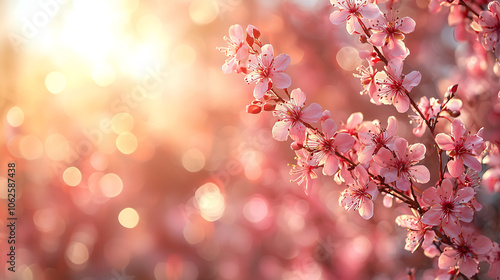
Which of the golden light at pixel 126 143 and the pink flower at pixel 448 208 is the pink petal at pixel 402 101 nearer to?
the pink flower at pixel 448 208

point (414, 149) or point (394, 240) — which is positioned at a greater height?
point (414, 149)

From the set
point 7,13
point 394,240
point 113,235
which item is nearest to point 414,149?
point 394,240

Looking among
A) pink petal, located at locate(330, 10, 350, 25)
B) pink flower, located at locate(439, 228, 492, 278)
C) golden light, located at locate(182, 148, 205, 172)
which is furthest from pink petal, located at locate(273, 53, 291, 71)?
golden light, located at locate(182, 148, 205, 172)

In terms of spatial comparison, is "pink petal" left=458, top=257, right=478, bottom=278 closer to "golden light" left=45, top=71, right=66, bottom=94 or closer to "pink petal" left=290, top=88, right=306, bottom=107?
"pink petal" left=290, top=88, right=306, bottom=107

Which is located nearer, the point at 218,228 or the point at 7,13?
the point at 7,13

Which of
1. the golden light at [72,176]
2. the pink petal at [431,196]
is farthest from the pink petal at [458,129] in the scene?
the golden light at [72,176]

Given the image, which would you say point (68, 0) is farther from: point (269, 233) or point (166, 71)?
point (269, 233)
